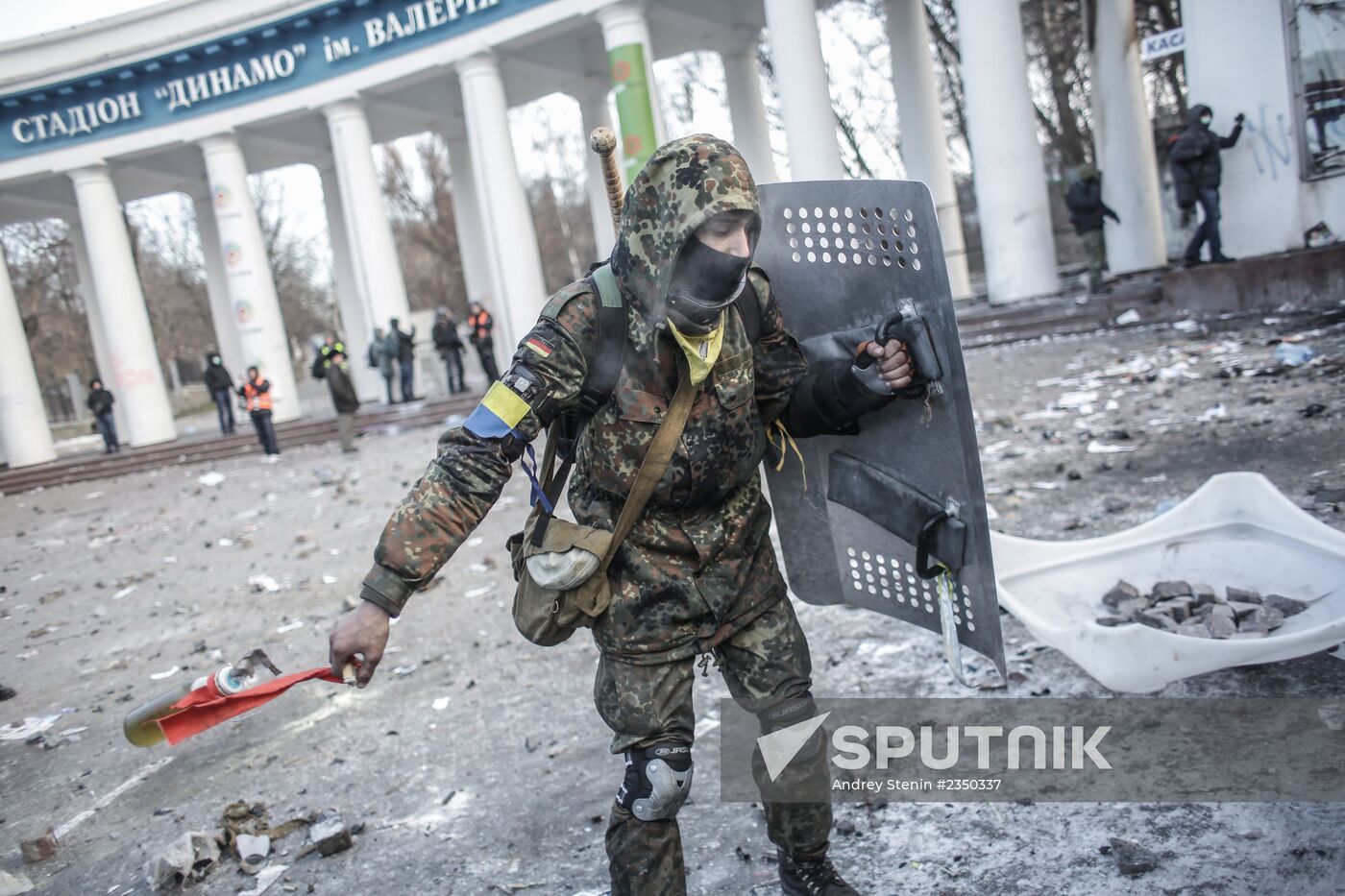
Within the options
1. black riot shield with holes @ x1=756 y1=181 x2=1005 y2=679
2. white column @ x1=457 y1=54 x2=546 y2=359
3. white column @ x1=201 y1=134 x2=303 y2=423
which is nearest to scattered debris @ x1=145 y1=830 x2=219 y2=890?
black riot shield with holes @ x1=756 y1=181 x2=1005 y2=679

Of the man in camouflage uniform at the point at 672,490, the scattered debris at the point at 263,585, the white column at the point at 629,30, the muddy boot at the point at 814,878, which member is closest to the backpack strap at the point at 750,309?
the man in camouflage uniform at the point at 672,490

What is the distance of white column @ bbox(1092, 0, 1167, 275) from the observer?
546 inches

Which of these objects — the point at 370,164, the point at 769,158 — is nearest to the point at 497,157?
the point at 370,164

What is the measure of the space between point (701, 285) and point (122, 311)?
19.8m

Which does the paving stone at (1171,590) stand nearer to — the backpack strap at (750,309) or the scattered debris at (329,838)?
the backpack strap at (750,309)

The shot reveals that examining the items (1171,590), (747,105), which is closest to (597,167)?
(747,105)

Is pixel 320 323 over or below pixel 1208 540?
over

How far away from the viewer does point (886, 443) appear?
2582 millimetres

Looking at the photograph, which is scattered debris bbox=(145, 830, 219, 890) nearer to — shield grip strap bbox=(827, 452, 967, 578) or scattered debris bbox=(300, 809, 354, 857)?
scattered debris bbox=(300, 809, 354, 857)

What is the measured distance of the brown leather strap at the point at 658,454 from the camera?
7.62 ft

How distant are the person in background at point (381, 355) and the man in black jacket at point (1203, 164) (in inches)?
500

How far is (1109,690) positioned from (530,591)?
2.13 meters

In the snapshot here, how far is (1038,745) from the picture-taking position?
316 centimetres

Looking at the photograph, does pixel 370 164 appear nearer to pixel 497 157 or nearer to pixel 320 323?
pixel 497 157
